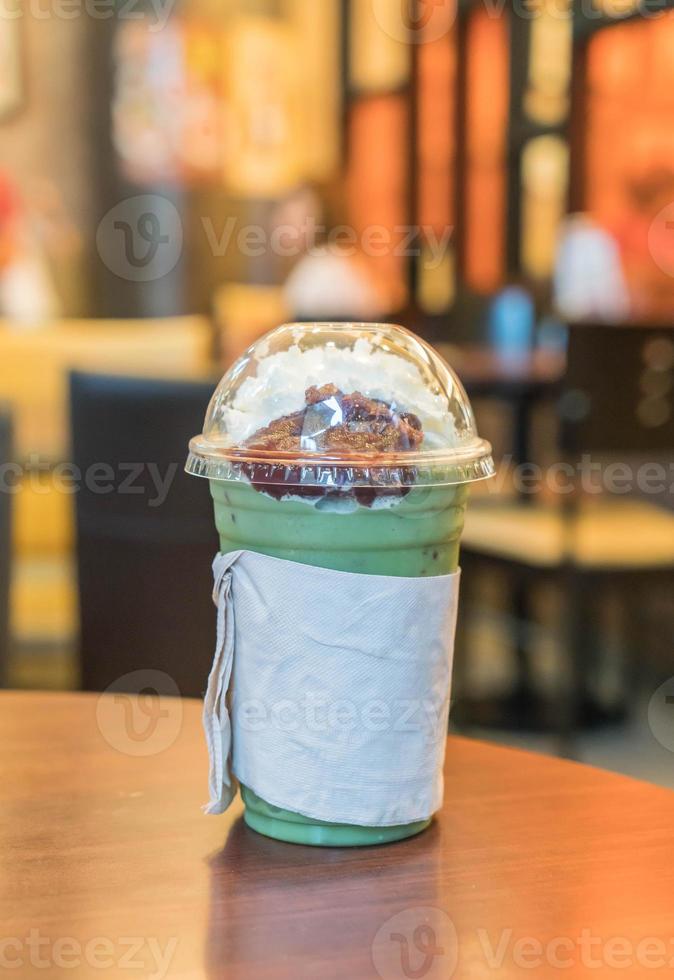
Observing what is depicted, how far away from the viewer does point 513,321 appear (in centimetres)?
419

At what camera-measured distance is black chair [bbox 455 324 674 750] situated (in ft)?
8.22

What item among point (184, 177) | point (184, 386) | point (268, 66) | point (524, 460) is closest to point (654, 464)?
point (524, 460)

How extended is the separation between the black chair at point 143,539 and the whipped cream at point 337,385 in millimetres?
1241

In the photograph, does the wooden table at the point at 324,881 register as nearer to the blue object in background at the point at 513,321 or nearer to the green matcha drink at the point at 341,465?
A: the green matcha drink at the point at 341,465

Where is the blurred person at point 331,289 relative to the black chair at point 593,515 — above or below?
above

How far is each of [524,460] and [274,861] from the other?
2.71 meters

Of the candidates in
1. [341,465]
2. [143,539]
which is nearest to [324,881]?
[341,465]

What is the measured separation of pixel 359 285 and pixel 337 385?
14.1 feet

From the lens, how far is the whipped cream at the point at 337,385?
82cm

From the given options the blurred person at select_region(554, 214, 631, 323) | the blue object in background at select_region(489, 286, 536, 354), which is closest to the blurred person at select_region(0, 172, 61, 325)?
the blue object in background at select_region(489, 286, 536, 354)

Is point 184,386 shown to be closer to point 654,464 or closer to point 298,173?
point 654,464

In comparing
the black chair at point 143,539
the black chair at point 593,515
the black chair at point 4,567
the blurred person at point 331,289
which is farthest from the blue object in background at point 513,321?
the black chair at point 4,567

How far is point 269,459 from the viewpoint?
0.80 metres

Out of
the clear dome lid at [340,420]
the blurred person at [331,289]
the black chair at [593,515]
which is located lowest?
the black chair at [593,515]
